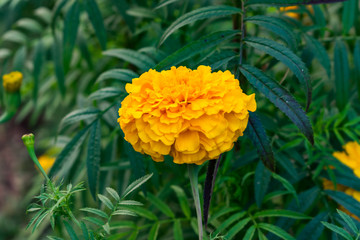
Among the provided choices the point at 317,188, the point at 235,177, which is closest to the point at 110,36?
the point at 235,177

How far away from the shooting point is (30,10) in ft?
5.97

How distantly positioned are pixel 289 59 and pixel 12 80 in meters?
0.59

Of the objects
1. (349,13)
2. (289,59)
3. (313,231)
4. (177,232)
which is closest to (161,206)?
(177,232)

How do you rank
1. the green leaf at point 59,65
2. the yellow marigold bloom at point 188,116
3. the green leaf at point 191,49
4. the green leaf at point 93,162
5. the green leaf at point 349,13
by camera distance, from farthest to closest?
the green leaf at point 59,65, the green leaf at point 349,13, the green leaf at point 93,162, the green leaf at point 191,49, the yellow marigold bloom at point 188,116

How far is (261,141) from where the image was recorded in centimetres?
52

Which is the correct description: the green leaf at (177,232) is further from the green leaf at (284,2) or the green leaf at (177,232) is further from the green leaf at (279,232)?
the green leaf at (284,2)

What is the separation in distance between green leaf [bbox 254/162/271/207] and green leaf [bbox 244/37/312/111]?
0.18 m

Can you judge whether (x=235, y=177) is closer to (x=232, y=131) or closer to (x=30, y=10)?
(x=232, y=131)

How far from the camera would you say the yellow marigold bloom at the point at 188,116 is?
0.46 meters

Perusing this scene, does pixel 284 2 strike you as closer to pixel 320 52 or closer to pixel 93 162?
pixel 320 52

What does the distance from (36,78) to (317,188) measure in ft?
2.46

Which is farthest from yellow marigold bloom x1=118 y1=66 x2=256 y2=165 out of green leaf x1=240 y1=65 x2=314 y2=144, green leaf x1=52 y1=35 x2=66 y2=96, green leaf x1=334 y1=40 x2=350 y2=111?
green leaf x1=52 y1=35 x2=66 y2=96

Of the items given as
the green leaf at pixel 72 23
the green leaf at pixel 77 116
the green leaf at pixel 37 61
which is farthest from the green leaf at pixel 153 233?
the green leaf at pixel 37 61

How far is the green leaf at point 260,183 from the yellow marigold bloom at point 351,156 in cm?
17
